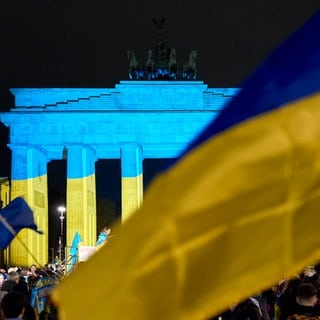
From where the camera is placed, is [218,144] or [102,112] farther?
[102,112]

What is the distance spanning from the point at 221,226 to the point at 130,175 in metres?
54.5

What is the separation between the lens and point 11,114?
176 feet

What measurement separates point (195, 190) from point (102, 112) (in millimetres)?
52651

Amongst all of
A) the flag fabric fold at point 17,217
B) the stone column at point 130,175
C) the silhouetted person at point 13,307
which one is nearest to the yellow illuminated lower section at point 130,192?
the stone column at point 130,175

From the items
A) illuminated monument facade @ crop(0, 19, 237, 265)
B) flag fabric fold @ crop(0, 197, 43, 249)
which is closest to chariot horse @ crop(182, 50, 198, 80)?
illuminated monument facade @ crop(0, 19, 237, 265)

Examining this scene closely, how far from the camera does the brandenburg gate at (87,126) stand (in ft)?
178

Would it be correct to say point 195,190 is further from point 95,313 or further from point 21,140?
point 21,140

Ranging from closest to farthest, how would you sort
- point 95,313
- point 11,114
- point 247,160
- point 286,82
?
point 95,313, point 247,160, point 286,82, point 11,114

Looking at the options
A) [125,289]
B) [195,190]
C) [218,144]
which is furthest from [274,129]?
[125,289]

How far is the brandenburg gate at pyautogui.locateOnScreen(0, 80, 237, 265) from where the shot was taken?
54406mm

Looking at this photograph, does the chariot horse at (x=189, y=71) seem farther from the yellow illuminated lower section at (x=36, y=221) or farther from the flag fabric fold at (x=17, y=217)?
the flag fabric fold at (x=17, y=217)

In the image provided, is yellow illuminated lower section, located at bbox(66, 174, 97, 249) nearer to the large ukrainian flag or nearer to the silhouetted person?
the silhouetted person

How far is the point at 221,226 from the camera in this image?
232cm

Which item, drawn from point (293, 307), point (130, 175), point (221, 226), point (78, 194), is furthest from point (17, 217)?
point (130, 175)
